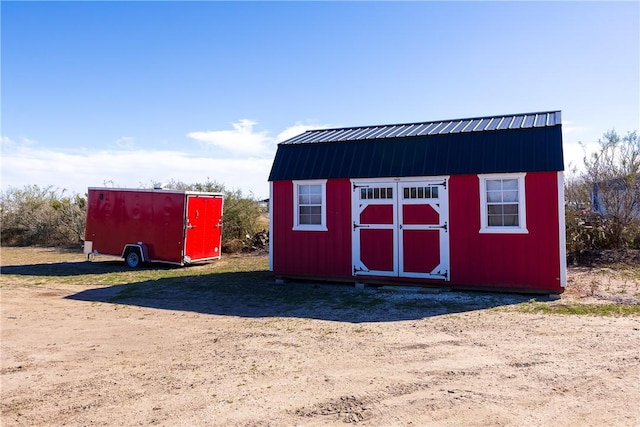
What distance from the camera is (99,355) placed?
5.86 metres

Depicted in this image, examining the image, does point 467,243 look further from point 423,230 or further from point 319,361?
point 319,361

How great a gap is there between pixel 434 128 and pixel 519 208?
122 inches

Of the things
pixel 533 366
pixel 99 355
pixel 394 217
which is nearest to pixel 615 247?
pixel 394 217

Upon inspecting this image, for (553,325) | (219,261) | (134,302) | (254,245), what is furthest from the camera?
(254,245)

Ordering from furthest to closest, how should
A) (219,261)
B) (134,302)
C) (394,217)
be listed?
1. (219,261)
2. (394,217)
3. (134,302)

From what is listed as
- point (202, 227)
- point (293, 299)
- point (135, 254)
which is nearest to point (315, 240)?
point (293, 299)

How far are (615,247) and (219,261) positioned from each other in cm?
1361

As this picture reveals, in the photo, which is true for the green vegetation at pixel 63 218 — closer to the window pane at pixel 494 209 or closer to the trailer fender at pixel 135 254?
the trailer fender at pixel 135 254

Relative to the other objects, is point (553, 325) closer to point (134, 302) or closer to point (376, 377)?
point (376, 377)

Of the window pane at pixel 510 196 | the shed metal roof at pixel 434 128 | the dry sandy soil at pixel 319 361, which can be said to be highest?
the shed metal roof at pixel 434 128

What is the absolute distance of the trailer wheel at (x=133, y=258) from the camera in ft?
49.9

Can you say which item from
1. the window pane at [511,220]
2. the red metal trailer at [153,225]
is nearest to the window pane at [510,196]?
the window pane at [511,220]

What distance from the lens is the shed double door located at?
1016cm

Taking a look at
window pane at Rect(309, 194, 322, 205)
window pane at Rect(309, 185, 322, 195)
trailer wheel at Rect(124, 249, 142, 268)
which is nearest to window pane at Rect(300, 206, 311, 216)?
window pane at Rect(309, 194, 322, 205)
